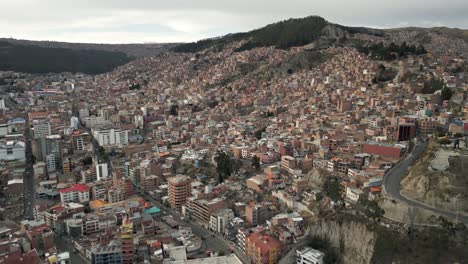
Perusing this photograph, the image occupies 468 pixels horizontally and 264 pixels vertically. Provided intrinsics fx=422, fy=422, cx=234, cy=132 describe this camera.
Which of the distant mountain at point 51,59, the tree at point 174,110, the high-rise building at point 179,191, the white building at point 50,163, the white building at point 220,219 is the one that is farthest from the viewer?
the distant mountain at point 51,59

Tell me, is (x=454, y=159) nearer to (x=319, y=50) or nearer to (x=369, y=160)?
(x=369, y=160)

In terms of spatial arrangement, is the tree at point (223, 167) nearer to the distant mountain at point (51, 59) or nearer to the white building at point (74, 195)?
the white building at point (74, 195)

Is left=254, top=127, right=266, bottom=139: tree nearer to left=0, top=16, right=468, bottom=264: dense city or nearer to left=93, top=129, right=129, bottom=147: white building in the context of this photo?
left=0, top=16, right=468, bottom=264: dense city

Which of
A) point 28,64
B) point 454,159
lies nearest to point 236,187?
point 454,159

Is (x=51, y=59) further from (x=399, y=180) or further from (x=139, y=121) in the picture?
(x=399, y=180)

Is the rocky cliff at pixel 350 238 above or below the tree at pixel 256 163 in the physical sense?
below

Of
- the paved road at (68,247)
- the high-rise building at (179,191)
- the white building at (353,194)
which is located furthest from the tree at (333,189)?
the paved road at (68,247)
